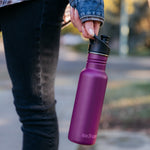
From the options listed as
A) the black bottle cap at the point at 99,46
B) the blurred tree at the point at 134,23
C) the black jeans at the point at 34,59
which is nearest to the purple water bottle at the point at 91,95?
the black bottle cap at the point at 99,46

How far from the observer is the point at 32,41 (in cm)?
145

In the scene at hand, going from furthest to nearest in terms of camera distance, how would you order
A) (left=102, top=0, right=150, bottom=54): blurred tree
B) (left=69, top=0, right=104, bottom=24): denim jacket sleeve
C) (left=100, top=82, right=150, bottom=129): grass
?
(left=102, top=0, right=150, bottom=54): blurred tree < (left=100, top=82, right=150, bottom=129): grass < (left=69, top=0, right=104, bottom=24): denim jacket sleeve

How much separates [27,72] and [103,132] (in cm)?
194

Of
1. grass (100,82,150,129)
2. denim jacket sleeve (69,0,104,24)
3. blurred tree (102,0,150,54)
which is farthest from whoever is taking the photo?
blurred tree (102,0,150,54)

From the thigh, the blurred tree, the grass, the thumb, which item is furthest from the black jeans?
the blurred tree

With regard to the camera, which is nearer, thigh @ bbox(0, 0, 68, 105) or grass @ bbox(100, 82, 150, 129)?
thigh @ bbox(0, 0, 68, 105)

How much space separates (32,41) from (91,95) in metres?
0.31

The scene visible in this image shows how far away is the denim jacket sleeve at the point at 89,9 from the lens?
1363mm

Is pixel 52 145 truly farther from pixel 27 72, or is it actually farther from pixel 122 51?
pixel 122 51

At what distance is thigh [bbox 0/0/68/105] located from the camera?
144 cm

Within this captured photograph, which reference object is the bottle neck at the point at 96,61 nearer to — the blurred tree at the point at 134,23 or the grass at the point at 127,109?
the grass at the point at 127,109

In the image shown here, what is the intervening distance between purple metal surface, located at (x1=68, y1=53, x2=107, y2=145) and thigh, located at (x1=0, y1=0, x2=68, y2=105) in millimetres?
164

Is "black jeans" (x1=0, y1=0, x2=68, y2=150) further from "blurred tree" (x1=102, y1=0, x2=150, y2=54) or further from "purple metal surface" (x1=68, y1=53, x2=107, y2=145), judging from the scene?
"blurred tree" (x1=102, y1=0, x2=150, y2=54)

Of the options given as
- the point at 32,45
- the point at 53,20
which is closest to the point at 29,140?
the point at 32,45
